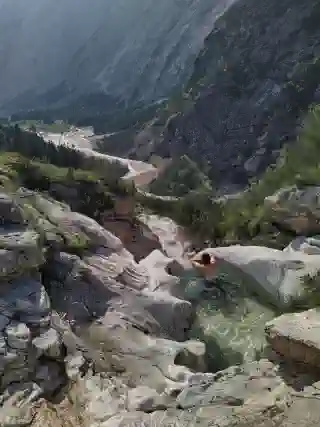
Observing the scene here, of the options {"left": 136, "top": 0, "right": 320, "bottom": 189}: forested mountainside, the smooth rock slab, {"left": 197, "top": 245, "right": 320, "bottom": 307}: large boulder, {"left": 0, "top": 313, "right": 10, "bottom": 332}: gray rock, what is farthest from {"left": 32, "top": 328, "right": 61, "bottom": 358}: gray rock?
{"left": 136, "top": 0, "right": 320, "bottom": 189}: forested mountainside

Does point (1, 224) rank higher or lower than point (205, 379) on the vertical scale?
higher

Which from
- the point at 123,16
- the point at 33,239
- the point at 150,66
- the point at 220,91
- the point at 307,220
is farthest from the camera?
the point at 123,16

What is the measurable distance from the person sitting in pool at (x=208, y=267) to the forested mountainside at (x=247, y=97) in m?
19.0

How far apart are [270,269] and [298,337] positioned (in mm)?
4911

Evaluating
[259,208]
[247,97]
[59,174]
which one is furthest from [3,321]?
[247,97]

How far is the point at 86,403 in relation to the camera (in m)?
8.41

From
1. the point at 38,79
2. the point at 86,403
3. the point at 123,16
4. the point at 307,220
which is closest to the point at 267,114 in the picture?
the point at 307,220

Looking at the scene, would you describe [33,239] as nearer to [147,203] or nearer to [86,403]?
[86,403]

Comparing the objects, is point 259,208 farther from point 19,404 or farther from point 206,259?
point 19,404

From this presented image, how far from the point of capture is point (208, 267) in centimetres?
1443

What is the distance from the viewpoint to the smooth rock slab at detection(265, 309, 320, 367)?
286 inches

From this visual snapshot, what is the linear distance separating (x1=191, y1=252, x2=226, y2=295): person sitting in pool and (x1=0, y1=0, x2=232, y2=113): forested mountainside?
45.6 m

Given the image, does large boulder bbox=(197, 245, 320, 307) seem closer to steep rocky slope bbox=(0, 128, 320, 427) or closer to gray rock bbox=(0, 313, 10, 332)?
steep rocky slope bbox=(0, 128, 320, 427)

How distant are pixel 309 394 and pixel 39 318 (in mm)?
5198
